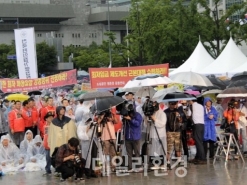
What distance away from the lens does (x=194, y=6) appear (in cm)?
3556

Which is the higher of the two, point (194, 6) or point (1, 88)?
point (194, 6)

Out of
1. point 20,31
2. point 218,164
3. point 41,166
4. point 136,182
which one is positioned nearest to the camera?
point 136,182

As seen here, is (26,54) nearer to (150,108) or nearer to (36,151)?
(36,151)

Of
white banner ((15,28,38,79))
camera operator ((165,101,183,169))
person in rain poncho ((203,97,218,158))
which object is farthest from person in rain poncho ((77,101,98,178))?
white banner ((15,28,38,79))

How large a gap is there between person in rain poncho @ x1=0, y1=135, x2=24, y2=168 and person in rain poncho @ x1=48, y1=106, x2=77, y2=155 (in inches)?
86.4

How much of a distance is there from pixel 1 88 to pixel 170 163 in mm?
10086

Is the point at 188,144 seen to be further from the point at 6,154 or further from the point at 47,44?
the point at 47,44

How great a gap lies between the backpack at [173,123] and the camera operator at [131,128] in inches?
32.8

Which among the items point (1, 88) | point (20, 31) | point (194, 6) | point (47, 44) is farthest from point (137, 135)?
point (47, 44)

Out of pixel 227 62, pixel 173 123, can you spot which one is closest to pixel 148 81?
pixel 173 123

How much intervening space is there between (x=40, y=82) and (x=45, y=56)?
56.9 meters

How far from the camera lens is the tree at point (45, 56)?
252 ft

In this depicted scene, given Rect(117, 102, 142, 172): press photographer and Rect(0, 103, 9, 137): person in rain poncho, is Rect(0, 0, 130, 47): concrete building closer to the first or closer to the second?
Rect(0, 103, 9, 137): person in rain poncho

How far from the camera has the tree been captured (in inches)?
3022
